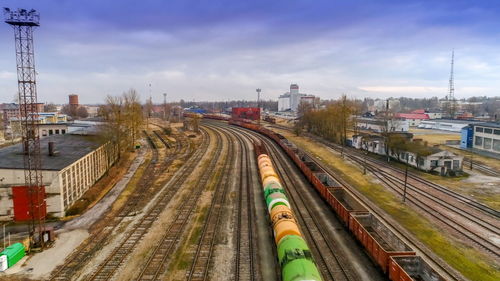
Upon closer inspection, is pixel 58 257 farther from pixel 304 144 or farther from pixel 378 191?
pixel 304 144

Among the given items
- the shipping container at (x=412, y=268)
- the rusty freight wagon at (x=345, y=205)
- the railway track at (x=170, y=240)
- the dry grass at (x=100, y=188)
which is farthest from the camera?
the dry grass at (x=100, y=188)

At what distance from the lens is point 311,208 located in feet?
117

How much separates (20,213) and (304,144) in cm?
6345

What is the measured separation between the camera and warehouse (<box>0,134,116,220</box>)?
32.4 metres

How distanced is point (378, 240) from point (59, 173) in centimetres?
3147

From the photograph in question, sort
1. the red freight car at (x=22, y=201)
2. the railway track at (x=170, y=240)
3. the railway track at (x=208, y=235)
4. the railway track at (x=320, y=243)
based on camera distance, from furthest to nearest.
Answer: the red freight car at (x=22, y=201), the railway track at (x=170, y=240), the railway track at (x=208, y=235), the railway track at (x=320, y=243)

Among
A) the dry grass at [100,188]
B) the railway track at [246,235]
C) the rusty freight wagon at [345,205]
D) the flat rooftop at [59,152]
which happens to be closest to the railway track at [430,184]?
the rusty freight wagon at [345,205]

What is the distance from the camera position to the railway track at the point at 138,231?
23.2 metres

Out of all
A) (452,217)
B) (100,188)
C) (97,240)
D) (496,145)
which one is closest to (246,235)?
(97,240)

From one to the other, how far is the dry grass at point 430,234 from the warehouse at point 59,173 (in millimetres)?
35026

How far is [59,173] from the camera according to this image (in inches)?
1318

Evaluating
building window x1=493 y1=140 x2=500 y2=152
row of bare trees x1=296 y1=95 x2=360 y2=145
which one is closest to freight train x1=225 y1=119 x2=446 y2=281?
row of bare trees x1=296 y1=95 x2=360 y2=145

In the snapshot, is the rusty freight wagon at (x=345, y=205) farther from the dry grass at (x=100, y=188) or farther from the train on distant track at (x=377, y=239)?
the dry grass at (x=100, y=188)

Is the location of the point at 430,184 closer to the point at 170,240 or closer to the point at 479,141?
the point at 170,240
